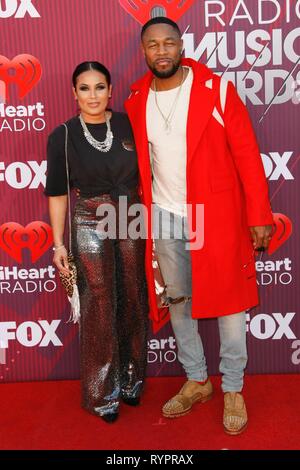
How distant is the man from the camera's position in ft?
7.59

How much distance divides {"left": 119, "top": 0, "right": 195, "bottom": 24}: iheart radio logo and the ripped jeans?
0.92m

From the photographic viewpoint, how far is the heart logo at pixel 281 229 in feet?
9.43

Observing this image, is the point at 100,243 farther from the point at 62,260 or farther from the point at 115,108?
the point at 115,108

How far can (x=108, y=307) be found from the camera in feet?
8.25

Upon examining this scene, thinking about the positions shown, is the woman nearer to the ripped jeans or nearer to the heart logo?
the ripped jeans

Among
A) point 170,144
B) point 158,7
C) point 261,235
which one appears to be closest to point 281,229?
point 261,235

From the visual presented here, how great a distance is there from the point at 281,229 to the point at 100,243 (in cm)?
94

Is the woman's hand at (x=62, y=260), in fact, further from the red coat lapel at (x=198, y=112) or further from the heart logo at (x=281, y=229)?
the heart logo at (x=281, y=229)

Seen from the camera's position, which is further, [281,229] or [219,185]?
[281,229]

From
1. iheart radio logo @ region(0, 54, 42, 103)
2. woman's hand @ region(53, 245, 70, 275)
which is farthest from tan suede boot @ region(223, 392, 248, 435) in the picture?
iheart radio logo @ region(0, 54, 42, 103)

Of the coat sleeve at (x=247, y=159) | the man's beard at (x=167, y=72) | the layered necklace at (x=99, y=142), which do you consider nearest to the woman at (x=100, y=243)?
the layered necklace at (x=99, y=142)

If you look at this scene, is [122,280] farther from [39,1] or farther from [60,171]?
[39,1]

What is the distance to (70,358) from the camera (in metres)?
3.05
